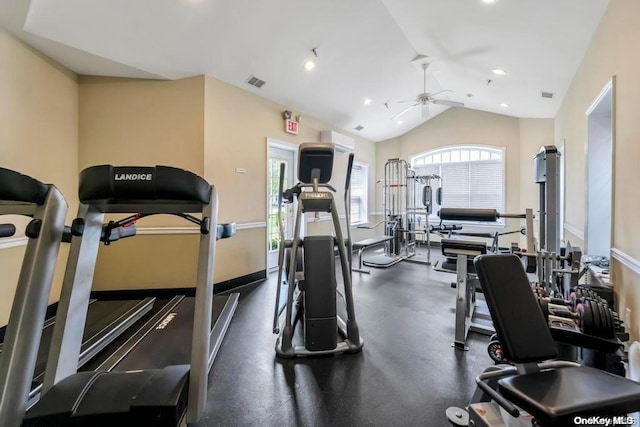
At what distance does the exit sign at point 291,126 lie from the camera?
491cm

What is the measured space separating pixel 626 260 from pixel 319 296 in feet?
7.28

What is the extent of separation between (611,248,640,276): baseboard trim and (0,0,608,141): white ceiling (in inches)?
82.8

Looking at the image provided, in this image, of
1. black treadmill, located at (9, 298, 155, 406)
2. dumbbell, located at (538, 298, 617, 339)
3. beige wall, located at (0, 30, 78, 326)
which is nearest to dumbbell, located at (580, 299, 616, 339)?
dumbbell, located at (538, 298, 617, 339)

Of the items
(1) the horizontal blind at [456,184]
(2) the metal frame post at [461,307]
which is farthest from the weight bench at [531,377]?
(1) the horizontal blind at [456,184]

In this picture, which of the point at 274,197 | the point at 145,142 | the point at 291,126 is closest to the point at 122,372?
the point at 145,142

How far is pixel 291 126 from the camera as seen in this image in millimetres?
4988

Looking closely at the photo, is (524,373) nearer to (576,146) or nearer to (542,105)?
(576,146)

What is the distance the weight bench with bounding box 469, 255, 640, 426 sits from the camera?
104 centimetres

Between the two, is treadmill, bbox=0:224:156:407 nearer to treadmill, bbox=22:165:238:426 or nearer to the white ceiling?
treadmill, bbox=22:165:238:426

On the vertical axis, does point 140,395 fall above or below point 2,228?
below

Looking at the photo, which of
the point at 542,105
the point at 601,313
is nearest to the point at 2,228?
the point at 601,313

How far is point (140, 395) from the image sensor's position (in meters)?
1.26

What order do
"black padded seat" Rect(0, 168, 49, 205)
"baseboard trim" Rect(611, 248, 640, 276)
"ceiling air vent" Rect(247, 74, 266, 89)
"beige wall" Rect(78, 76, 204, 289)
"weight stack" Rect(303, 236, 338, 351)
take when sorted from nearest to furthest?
"black padded seat" Rect(0, 168, 49, 205) < "baseboard trim" Rect(611, 248, 640, 276) < "weight stack" Rect(303, 236, 338, 351) < "beige wall" Rect(78, 76, 204, 289) < "ceiling air vent" Rect(247, 74, 266, 89)

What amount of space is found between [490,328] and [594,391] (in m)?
1.81
